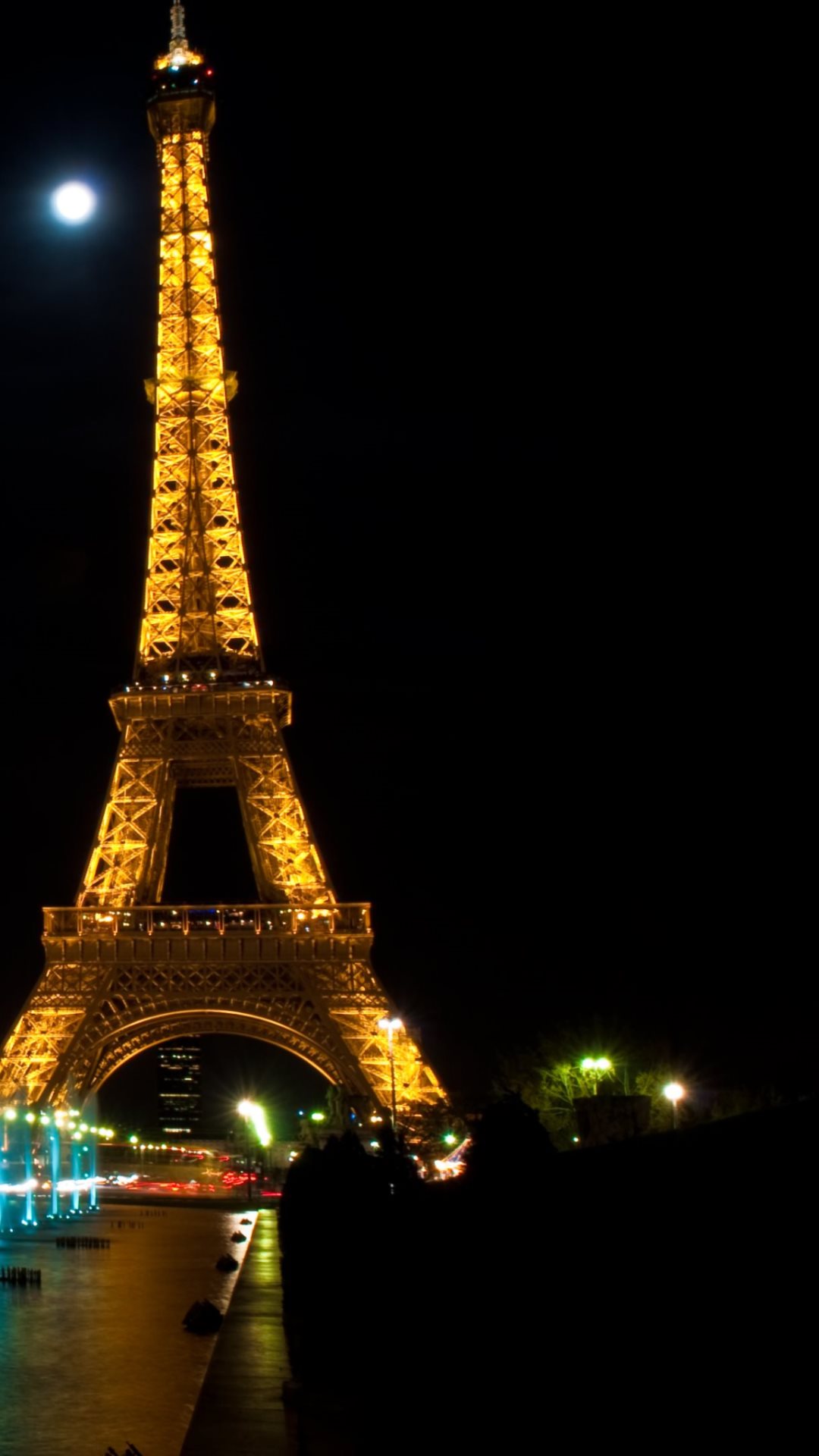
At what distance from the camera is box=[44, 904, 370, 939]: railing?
56000 millimetres

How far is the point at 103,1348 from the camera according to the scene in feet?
69.8

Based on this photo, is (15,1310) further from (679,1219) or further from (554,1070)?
(554,1070)

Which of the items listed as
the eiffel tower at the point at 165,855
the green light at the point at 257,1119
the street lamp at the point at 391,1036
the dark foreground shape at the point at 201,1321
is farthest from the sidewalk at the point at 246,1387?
the green light at the point at 257,1119

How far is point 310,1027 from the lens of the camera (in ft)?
184

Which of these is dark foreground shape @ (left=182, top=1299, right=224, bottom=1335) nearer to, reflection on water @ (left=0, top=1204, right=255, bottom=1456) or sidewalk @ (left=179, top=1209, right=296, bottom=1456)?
reflection on water @ (left=0, top=1204, right=255, bottom=1456)

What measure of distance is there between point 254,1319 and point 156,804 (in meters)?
36.7

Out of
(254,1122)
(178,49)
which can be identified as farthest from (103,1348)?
(254,1122)

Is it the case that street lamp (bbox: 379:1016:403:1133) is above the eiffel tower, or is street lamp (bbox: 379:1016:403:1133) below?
below

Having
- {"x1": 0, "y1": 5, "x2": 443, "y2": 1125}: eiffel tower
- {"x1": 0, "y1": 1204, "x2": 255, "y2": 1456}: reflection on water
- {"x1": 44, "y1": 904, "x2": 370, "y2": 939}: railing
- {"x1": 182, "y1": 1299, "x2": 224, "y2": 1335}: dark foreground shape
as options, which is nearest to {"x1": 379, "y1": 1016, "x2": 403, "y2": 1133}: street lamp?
{"x1": 0, "y1": 5, "x2": 443, "y2": 1125}: eiffel tower

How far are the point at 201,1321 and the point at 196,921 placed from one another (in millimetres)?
34593

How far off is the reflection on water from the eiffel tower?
16.6 meters

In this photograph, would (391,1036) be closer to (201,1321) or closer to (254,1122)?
(201,1321)

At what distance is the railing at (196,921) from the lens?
5600 cm

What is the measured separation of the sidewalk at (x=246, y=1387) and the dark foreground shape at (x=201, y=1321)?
1.03ft
